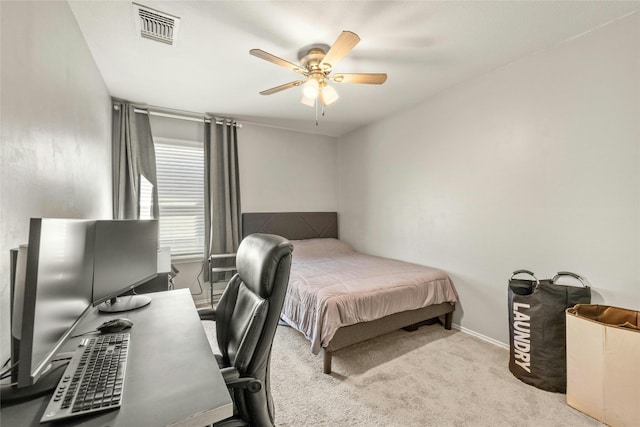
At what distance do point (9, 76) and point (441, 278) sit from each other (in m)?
3.20

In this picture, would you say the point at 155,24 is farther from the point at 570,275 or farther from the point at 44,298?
the point at 570,275

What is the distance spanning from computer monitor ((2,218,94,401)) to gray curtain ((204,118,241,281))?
2.63m

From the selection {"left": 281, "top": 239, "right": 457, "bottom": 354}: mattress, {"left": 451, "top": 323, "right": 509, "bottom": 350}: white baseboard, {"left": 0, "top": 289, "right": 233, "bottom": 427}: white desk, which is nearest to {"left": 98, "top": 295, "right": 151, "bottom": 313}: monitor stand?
{"left": 0, "top": 289, "right": 233, "bottom": 427}: white desk

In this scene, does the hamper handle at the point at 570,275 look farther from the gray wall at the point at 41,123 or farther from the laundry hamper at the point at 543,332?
the gray wall at the point at 41,123

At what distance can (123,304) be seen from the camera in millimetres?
1529

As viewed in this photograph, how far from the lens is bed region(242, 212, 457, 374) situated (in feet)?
6.95

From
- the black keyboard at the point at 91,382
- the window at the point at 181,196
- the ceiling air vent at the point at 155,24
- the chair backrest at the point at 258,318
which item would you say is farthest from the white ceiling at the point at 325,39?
the black keyboard at the point at 91,382

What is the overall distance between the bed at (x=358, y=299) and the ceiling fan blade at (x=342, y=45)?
1.77m

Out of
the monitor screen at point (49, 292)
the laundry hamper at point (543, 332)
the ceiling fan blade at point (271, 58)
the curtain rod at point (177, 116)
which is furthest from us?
the curtain rod at point (177, 116)

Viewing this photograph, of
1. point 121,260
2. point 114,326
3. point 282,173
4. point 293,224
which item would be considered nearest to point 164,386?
point 114,326

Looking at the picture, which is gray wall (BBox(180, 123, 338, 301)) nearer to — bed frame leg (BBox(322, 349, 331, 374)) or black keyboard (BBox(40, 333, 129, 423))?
bed frame leg (BBox(322, 349, 331, 374))

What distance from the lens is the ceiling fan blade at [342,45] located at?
1.65 m

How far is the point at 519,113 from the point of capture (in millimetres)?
2377

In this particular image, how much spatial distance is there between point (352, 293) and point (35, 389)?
1.81m
